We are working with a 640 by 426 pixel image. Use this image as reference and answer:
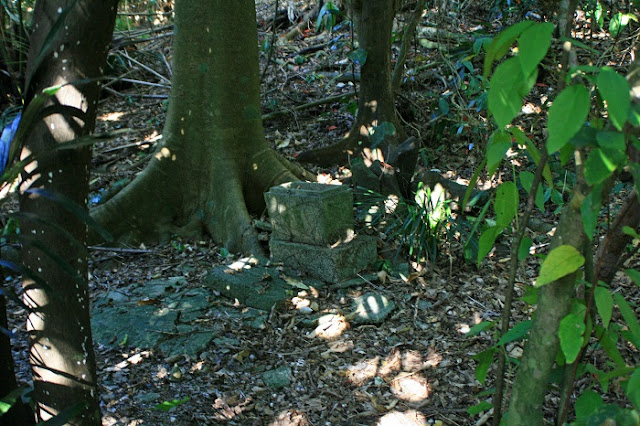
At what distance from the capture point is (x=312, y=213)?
14.6 ft

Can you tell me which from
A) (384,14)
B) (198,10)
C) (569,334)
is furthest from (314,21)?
(569,334)

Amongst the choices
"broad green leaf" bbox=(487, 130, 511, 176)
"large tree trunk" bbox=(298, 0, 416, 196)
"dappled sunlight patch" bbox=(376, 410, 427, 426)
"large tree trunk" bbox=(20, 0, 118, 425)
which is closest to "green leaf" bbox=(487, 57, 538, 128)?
"broad green leaf" bbox=(487, 130, 511, 176)

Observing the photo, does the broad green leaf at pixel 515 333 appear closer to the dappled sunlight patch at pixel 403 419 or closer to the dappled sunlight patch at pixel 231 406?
the dappled sunlight patch at pixel 403 419

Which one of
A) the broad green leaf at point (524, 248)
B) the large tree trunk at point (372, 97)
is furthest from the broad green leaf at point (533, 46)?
the large tree trunk at point (372, 97)

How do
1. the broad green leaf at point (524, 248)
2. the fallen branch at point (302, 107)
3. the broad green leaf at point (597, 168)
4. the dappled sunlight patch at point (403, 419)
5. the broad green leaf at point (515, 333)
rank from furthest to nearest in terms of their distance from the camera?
the fallen branch at point (302, 107)
the dappled sunlight patch at point (403, 419)
the broad green leaf at point (524, 248)
the broad green leaf at point (515, 333)
the broad green leaf at point (597, 168)

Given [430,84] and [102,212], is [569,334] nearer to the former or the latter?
[102,212]

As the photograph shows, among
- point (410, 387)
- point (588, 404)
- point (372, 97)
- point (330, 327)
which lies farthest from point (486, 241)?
point (372, 97)

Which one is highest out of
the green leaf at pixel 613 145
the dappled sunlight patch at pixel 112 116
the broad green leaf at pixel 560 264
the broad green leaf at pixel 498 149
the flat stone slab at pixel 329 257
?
the green leaf at pixel 613 145

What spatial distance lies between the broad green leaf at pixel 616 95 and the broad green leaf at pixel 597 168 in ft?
0.38

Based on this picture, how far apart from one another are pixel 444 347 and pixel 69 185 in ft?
8.48

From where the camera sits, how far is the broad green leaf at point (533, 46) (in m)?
1.28

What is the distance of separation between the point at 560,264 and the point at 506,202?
17.4 inches

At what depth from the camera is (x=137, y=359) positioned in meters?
3.60

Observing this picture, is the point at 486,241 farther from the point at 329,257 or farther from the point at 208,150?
the point at 208,150
